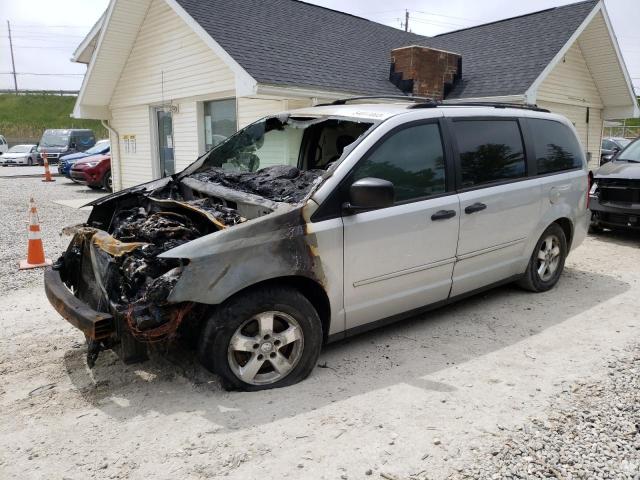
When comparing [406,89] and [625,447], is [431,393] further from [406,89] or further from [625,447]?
[406,89]

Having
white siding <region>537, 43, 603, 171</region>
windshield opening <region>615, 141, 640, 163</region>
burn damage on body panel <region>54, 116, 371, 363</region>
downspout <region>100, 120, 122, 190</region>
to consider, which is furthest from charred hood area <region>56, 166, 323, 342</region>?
downspout <region>100, 120, 122, 190</region>

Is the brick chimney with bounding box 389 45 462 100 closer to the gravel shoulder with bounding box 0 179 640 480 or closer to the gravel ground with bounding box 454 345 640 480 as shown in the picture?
the gravel shoulder with bounding box 0 179 640 480

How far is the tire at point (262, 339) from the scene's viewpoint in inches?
127

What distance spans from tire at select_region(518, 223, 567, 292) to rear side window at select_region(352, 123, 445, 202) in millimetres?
1741

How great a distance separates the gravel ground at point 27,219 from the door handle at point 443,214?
3046mm

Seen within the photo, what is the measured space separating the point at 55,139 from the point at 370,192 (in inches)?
1173

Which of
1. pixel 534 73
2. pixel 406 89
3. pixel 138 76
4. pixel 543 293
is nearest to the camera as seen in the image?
pixel 543 293

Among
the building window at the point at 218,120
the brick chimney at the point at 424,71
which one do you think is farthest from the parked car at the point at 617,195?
the building window at the point at 218,120

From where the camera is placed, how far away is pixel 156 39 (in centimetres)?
1180

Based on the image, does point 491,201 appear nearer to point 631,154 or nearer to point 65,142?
point 631,154

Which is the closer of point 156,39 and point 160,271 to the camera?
point 160,271

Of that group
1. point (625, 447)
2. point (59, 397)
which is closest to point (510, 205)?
point (625, 447)

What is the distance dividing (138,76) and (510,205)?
1074 cm

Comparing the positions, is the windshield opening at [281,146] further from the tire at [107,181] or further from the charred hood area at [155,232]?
the tire at [107,181]
